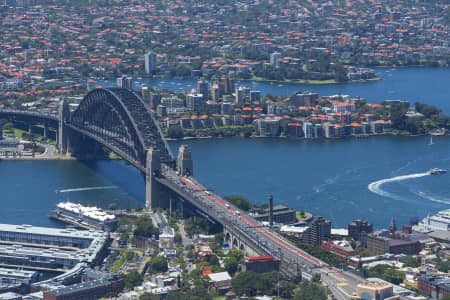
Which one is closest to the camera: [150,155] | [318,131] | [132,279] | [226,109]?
[132,279]

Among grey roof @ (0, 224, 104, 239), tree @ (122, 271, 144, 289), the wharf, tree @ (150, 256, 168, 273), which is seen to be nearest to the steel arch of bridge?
the wharf

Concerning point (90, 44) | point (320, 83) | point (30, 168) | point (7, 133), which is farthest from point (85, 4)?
point (30, 168)

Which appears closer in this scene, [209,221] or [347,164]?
[209,221]

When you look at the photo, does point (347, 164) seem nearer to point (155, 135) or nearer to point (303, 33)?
point (155, 135)

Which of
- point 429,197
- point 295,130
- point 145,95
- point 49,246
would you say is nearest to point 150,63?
point 145,95

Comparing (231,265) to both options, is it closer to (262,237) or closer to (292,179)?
(262,237)

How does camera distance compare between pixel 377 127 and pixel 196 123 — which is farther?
pixel 196 123

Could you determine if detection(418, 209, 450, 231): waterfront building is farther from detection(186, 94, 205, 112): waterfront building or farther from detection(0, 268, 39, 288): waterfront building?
detection(186, 94, 205, 112): waterfront building
